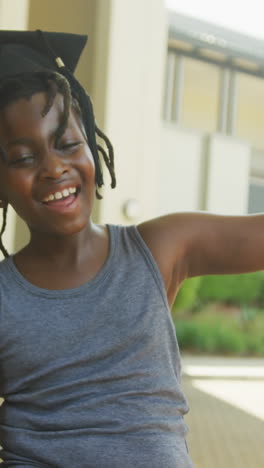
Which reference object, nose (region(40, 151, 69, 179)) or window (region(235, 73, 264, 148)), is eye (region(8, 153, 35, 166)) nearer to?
nose (region(40, 151, 69, 179))

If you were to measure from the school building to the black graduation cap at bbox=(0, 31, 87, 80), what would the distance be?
0.96 meters

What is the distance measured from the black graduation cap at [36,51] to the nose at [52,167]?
0.13 metres

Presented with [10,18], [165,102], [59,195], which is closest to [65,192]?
[59,195]

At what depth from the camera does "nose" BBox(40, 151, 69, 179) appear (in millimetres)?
972

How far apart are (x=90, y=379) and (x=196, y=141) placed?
5.69 metres

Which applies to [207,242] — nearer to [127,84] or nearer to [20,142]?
[20,142]

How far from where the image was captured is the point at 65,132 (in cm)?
100

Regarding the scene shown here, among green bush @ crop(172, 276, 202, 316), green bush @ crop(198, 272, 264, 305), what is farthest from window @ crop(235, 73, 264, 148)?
green bush @ crop(172, 276, 202, 316)

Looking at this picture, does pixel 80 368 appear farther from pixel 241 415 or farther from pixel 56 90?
pixel 241 415

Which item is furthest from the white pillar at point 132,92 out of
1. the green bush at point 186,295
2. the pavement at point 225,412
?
the green bush at point 186,295

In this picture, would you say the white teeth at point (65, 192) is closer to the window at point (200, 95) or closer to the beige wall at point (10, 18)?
the beige wall at point (10, 18)

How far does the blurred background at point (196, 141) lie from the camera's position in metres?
2.45

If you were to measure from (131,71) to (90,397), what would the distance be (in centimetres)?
167

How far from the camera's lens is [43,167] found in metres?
0.98
